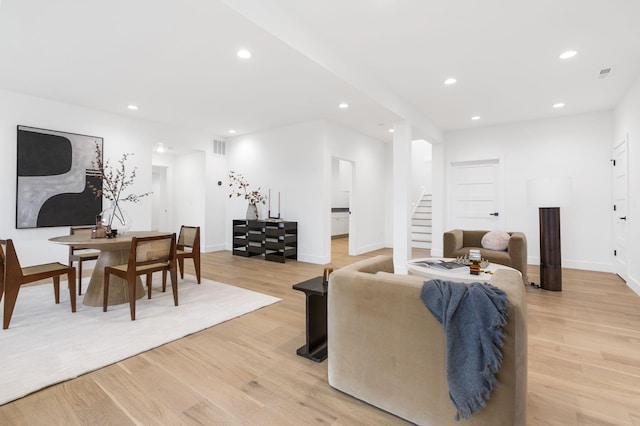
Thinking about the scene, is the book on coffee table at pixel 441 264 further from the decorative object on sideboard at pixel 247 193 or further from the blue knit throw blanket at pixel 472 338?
the decorative object on sideboard at pixel 247 193

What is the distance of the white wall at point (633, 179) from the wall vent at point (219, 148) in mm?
6885

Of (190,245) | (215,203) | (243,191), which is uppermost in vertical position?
(243,191)

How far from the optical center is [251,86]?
3.89 meters

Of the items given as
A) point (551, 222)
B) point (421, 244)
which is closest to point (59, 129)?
point (551, 222)

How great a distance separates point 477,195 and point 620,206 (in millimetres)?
2141

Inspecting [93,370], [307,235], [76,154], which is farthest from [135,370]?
[76,154]

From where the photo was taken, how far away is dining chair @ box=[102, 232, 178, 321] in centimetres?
273

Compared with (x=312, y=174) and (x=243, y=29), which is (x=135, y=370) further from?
(x=312, y=174)

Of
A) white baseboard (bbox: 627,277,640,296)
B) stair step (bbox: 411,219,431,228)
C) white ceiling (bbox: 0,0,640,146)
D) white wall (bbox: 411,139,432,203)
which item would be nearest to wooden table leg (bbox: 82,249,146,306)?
white ceiling (bbox: 0,0,640,146)

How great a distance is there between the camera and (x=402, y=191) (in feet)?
15.6

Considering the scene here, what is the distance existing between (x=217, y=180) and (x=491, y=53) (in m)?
5.56

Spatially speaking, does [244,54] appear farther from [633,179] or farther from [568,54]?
[633,179]

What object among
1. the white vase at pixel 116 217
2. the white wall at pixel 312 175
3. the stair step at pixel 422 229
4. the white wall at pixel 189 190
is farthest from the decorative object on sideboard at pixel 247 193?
the stair step at pixel 422 229

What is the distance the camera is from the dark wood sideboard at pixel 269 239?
17.9ft
